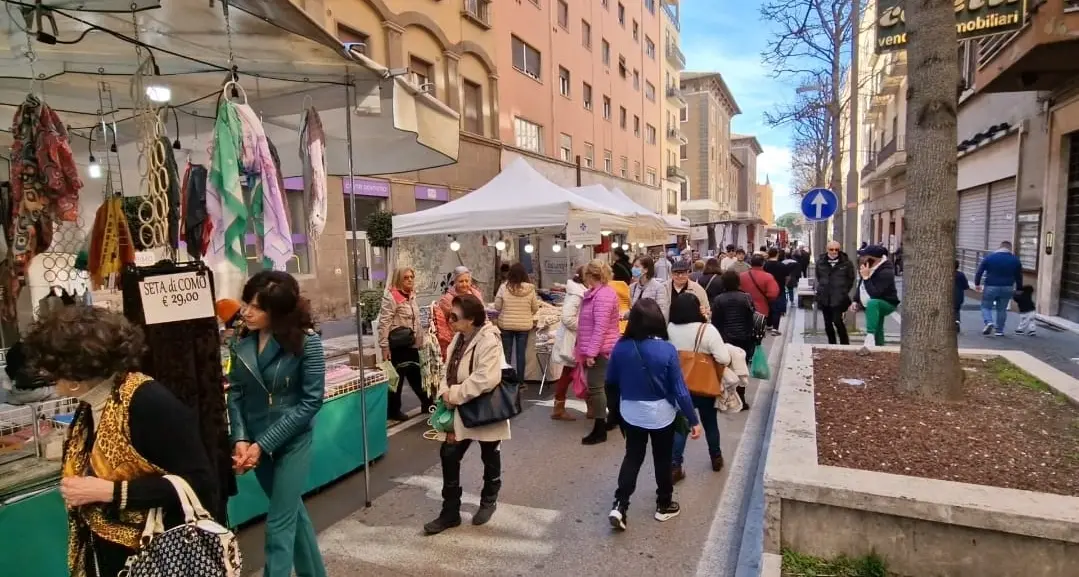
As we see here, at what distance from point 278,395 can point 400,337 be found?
3.19 m

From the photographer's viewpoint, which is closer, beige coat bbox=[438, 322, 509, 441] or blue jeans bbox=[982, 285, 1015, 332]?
beige coat bbox=[438, 322, 509, 441]

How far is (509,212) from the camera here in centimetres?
882

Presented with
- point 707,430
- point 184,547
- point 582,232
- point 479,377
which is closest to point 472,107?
point 582,232

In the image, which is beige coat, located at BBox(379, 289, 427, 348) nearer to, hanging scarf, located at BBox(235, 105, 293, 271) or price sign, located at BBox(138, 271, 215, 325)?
hanging scarf, located at BBox(235, 105, 293, 271)

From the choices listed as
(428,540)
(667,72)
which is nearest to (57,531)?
(428,540)

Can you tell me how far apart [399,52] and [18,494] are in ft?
45.6

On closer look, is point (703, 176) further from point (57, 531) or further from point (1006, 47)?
point (57, 531)

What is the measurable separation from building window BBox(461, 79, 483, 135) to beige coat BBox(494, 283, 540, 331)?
12041 millimetres

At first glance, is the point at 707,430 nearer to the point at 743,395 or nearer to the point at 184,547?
the point at 743,395

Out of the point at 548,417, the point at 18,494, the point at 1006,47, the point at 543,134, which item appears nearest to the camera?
the point at 18,494

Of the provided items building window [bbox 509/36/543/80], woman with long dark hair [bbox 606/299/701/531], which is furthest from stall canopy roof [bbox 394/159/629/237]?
building window [bbox 509/36/543/80]

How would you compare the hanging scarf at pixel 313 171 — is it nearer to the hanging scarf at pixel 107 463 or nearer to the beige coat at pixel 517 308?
the hanging scarf at pixel 107 463

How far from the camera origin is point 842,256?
29.6ft

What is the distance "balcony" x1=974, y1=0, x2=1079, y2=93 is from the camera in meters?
8.91
